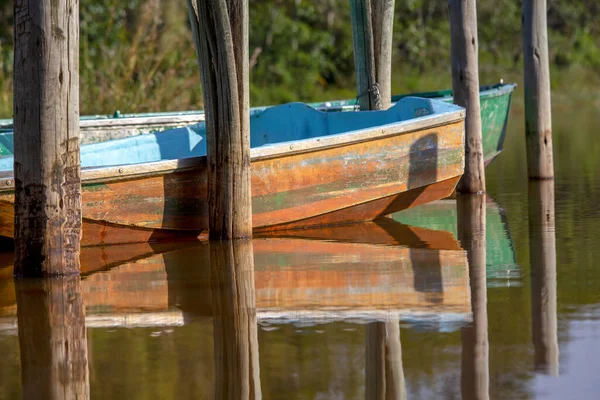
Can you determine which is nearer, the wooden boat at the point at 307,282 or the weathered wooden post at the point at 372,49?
the wooden boat at the point at 307,282

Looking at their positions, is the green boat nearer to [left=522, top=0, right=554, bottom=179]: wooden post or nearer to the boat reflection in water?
the boat reflection in water

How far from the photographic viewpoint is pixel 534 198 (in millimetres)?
11477

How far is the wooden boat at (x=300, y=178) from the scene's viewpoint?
8.86 metres

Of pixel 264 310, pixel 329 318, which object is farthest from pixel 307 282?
pixel 329 318

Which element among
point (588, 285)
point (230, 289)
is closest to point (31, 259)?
point (230, 289)

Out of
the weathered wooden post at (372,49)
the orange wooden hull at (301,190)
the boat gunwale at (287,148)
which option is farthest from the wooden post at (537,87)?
the orange wooden hull at (301,190)

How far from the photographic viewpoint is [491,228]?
31.6 ft

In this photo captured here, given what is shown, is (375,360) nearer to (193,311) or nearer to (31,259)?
(193,311)

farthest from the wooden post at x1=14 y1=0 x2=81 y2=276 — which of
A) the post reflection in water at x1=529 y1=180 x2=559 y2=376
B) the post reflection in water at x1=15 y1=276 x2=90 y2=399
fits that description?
the post reflection in water at x1=529 y1=180 x2=559 y2=376

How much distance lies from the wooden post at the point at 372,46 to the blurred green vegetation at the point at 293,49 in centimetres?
641

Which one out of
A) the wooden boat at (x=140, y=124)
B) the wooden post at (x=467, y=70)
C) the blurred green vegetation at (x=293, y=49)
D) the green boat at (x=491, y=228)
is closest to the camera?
the green boat at (x=491, y=228)

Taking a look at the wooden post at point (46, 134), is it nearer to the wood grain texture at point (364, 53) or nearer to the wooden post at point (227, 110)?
the wooden post at point (227, 110)

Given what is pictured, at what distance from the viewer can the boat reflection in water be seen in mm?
5227

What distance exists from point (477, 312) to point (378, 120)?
4.63m
